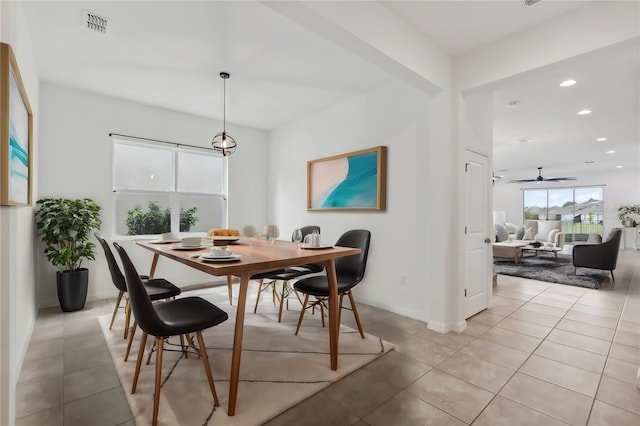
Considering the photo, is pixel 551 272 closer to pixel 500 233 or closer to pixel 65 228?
pixel 500 233

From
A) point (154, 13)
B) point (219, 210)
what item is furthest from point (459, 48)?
point (219, 210)

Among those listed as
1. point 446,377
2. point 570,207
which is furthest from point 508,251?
point 570,207

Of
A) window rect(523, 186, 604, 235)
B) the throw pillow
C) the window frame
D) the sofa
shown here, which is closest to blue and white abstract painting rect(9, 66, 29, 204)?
the window frame

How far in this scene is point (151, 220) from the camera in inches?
174

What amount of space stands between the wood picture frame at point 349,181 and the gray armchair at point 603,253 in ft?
14.3

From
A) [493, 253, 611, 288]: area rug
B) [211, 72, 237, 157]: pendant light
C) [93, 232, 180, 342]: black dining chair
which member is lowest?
[493, 253, 611, 288]: area rug

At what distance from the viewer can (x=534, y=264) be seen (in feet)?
21.6

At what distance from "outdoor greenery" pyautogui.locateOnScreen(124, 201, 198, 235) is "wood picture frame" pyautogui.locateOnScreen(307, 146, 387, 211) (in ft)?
6.56

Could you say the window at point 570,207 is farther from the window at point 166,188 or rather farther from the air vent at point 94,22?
the air vent at point 94,22

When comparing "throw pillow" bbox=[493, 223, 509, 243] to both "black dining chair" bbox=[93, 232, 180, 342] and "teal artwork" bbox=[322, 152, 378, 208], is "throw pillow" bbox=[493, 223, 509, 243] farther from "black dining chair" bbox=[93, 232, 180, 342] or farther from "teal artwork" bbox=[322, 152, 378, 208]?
"black dining chair" bbox=[93, 232, 180, 342]

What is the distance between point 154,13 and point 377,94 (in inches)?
94.5

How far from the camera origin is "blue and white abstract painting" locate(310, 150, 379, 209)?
12.1ft

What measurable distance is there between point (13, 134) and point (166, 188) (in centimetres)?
308

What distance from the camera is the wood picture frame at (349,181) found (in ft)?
11.7
